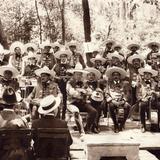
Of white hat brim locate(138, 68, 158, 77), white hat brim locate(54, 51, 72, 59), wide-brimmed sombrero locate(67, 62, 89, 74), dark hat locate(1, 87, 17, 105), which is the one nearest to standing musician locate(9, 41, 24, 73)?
white hat brim locate(54, 51, 72, 59)

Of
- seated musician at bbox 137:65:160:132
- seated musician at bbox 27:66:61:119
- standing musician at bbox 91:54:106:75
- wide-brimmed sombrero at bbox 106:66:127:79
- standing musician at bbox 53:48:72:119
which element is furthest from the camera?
standing musician at bbox 91:54:106:75

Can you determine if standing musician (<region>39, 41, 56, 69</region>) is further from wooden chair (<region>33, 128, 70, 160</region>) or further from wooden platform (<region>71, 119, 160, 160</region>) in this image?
wooden chair (<region>33, 128, 70, 160</region>)

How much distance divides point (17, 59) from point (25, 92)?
0.95 meters

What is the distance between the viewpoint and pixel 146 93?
496 inches

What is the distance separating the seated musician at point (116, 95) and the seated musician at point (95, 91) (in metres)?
0.24

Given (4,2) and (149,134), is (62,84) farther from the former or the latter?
(4,2)

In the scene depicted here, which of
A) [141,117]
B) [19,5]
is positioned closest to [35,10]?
[19,5]

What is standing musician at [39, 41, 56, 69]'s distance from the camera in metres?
13.3

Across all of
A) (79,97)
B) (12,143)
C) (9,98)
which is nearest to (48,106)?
(9,98)

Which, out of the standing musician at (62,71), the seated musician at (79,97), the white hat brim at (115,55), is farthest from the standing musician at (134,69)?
the seated musician at (79,97)

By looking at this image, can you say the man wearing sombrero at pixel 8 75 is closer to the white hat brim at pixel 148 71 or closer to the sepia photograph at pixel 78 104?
the sepia photograph at pixel 78 104

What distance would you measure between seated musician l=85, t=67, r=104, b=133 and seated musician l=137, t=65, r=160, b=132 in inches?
39.3

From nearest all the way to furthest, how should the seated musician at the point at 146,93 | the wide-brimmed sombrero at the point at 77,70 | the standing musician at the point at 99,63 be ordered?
the wide-brimmed sombrero at the point at 77,70, the seated musician at the point at 146,93, the standing musician at the point at 99,63

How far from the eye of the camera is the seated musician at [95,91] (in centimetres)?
1235
